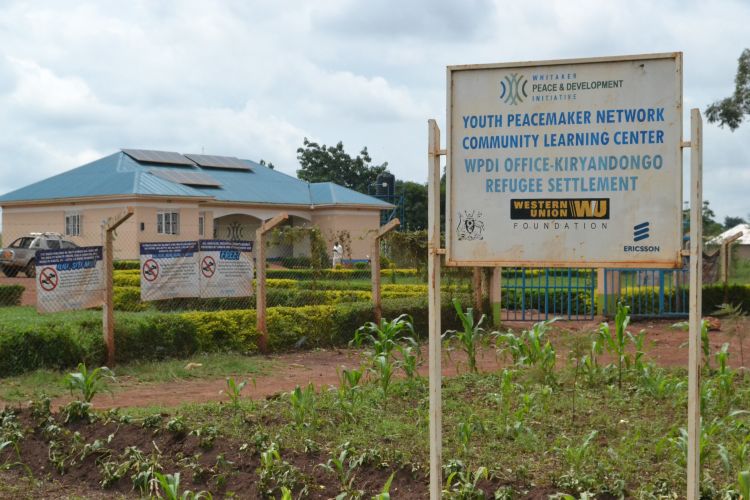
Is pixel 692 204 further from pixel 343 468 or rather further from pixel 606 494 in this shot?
pixel 343 468

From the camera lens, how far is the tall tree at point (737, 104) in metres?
38.8

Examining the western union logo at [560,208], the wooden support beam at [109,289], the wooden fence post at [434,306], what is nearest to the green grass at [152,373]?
the wooden support beam at [109,289]

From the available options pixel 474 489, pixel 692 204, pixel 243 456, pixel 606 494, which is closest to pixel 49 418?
pixel 243 456

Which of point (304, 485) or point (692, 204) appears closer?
point (692, 204)

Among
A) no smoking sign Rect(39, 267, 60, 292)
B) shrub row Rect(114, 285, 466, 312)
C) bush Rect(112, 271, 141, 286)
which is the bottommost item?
shrub row Rect(114, 285, 466, 312)

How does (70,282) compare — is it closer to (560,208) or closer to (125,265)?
(560,208)

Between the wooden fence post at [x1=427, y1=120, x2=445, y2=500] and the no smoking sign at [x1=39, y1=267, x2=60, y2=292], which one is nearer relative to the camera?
the wooden fence post at [x1=427, y1=120, x2=445, y2=500]

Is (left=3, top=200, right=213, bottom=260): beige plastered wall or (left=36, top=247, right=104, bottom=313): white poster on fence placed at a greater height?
(left=3, top=200, right=213, bottom=260): beige plastered wall

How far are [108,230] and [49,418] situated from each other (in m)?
4.70

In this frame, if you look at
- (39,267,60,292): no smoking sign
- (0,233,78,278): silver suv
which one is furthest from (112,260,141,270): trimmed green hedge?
(39,267,60,292): no smoking sign

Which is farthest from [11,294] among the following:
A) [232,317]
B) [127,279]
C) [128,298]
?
[232,317]

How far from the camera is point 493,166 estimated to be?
14.9 feet

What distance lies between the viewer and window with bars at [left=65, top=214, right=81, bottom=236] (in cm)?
3534

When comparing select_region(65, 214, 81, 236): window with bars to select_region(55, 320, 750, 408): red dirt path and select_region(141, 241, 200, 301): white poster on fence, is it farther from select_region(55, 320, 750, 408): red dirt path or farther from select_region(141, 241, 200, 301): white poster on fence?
select_region(55, 320, 750, 408): red dirt path
